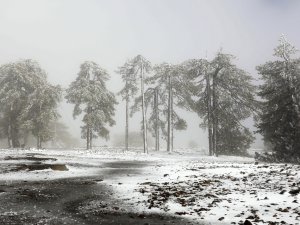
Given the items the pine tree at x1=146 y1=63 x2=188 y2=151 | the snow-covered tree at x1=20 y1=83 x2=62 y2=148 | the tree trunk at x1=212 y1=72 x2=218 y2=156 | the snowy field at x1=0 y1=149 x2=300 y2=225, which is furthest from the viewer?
the pine tree at x1=146 y1=63 x2=188 y2=151

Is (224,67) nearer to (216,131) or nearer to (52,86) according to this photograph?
(216,131)

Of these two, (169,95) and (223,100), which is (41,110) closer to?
(169,95)

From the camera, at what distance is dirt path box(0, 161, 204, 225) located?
28.1ft

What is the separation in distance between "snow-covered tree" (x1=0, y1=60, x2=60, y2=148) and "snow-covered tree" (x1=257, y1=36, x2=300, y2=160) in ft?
77.3

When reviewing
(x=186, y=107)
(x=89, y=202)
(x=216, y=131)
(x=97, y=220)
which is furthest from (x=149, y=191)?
(x=186, y=107)

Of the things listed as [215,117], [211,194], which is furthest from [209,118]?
[211,194]

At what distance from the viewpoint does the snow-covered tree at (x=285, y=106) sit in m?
28.2

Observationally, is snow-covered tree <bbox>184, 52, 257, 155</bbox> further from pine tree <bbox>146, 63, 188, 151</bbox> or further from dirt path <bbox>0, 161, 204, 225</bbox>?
dirt path <bbox>0, 161, 204, 225</bbox>

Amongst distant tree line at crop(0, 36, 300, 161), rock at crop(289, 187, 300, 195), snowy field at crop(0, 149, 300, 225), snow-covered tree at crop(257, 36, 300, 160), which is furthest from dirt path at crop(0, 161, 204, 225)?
distant tree line at crop(0, 36, 300, 161)

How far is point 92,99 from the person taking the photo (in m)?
41.6

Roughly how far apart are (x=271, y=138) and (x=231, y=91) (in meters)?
9.81

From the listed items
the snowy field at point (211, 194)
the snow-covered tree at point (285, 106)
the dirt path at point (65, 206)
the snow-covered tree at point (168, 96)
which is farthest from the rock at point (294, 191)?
the snow-covered tree at point (168, 96)

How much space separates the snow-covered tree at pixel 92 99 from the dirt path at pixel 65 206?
27066mm

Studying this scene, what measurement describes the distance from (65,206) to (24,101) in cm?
3388
